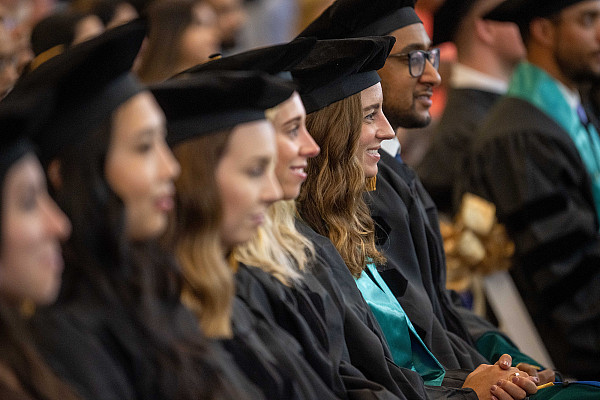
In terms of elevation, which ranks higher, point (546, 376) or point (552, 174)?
point (552, 174)

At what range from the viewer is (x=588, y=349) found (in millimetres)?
4391

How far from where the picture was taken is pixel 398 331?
2783mm

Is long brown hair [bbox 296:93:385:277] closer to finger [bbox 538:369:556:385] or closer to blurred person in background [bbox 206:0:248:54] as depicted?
finger [bbox 538:369:556:385]

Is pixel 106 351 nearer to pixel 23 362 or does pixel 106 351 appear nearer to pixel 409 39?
pixel 23 362

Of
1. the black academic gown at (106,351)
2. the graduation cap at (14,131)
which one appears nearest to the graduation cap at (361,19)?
the black academic gown at (106,351)

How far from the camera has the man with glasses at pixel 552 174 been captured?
4.44 m

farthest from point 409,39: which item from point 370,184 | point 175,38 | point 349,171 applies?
point 175,38

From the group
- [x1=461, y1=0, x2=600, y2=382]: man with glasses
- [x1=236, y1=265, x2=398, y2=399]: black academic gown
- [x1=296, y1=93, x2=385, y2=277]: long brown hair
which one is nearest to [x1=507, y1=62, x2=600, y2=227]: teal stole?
[x1=461, y1=0, x2=600, y2=382]: man with glasses

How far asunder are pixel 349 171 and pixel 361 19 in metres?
0.72

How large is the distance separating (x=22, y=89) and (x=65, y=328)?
0.49 meters

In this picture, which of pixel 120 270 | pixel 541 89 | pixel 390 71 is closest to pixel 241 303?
pixel 120 270

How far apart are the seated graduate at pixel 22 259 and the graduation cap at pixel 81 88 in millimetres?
126

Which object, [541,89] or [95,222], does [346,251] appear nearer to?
[95,222]

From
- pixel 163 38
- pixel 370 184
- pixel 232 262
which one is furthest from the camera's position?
pixel 163 38
